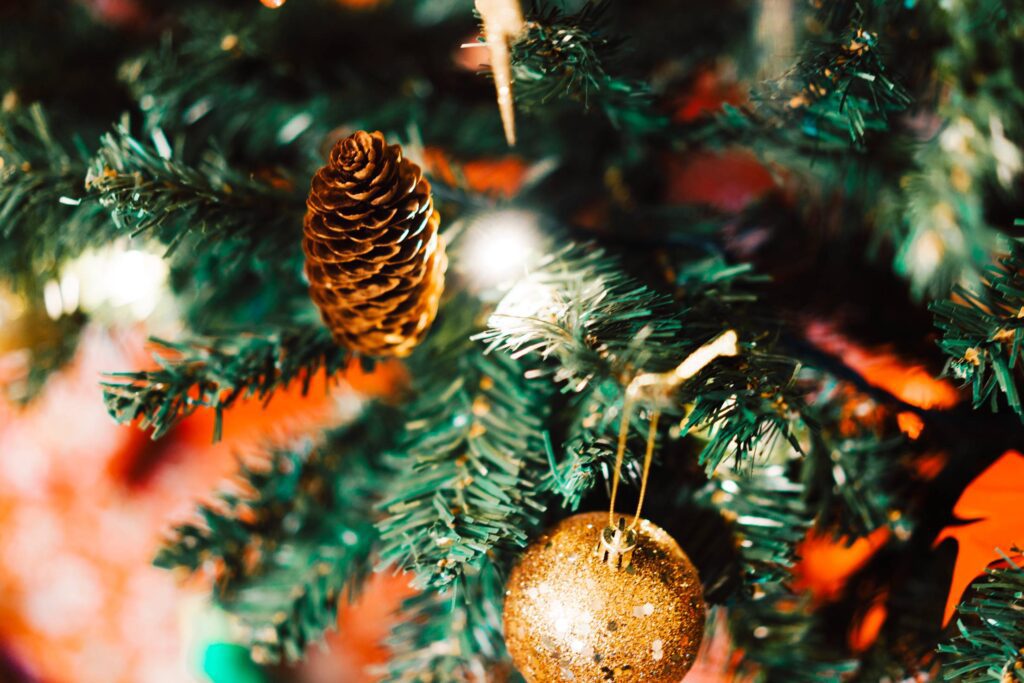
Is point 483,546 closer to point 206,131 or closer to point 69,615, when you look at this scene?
point 206,131

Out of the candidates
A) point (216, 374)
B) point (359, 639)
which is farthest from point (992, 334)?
point (359, 639)

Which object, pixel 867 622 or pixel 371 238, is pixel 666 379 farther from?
pixel 867 622

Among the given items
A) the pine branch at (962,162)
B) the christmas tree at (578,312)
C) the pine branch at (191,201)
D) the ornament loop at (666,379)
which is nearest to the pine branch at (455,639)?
the christmas tree at (578,312)

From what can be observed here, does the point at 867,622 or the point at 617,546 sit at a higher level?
the point at 617,546

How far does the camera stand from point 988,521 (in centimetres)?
32

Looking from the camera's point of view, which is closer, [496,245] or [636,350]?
[636,350]

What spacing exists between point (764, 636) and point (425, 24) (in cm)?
49

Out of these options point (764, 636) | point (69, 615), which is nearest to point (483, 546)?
point (764, 636)

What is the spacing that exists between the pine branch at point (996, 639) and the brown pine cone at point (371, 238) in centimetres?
26

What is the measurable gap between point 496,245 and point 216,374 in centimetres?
16

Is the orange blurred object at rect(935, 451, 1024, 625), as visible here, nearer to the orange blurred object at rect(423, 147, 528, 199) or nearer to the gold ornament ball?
the gold ornament ball

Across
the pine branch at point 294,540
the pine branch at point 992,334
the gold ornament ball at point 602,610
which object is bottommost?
the pine branch at point 294,540

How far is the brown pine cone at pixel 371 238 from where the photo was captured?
28cm

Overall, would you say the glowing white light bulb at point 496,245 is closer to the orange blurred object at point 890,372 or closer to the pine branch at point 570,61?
the pine branch at point 570,61
